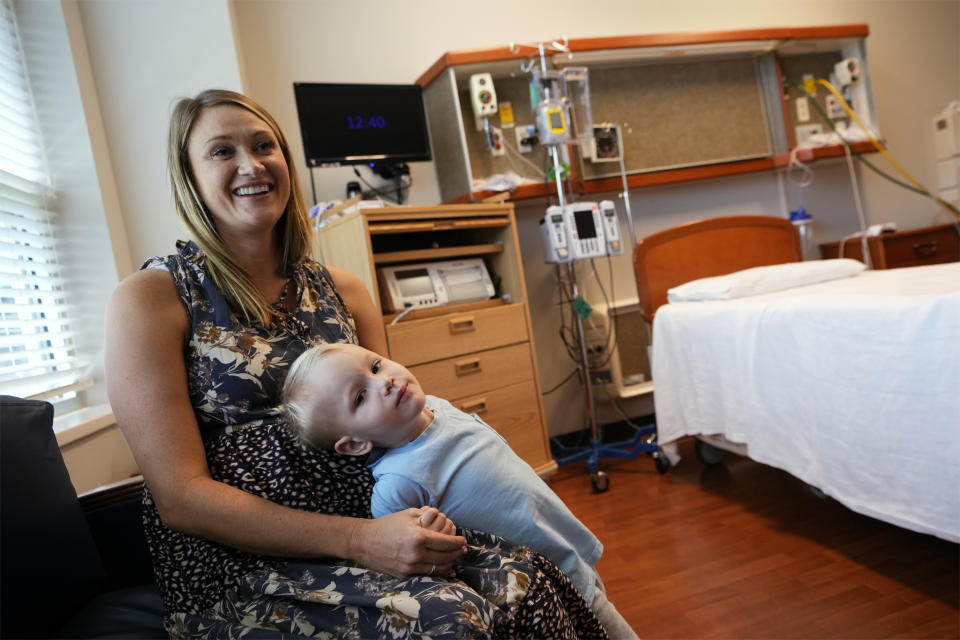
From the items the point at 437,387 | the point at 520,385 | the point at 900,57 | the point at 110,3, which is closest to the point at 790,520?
the point at 520,385

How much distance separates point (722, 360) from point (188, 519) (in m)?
1.82

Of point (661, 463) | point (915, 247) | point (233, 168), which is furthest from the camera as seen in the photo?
point (915, 247)

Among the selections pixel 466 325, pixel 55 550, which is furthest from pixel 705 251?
pixel 55 550

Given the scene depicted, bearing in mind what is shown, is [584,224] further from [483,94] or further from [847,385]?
[847,385]

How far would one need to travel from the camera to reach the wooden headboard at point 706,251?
2924 mm

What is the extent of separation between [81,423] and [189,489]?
0.89m

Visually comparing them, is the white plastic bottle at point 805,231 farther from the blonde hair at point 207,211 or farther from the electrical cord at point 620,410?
the blonde hair at point 207,211

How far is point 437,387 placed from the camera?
7.85ft

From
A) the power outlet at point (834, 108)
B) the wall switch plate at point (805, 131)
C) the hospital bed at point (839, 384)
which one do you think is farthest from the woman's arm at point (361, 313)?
the power outlet at point (834, 108)

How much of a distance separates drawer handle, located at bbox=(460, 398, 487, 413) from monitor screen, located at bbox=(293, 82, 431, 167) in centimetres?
108

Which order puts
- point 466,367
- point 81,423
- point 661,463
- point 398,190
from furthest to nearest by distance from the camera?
point 398,190 < point 661,463 < point 466,367 < point 81,423

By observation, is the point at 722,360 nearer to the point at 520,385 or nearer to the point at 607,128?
the point at 520,385

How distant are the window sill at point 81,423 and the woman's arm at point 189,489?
64cm

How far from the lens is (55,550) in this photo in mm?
854
